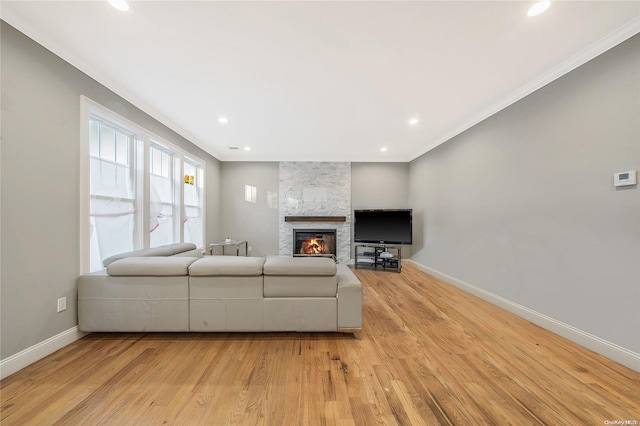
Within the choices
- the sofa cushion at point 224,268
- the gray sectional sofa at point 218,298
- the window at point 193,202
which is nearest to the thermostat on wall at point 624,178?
the gray sectional sofa at point 218,298

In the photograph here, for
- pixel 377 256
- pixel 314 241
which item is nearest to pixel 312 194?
pixel 314 241

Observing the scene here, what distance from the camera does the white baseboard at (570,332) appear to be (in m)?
1.78

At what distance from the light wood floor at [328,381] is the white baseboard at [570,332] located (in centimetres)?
7

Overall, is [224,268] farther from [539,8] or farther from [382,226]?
[382,226]

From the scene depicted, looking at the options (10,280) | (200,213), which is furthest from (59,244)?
(200,213)

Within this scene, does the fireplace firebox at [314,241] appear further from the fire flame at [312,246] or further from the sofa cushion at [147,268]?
the sofa cushion at [147,268]

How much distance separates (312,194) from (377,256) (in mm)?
2175

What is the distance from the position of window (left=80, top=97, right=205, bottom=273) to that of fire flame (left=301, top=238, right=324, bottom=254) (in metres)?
2.62

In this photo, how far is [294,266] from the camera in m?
2.16

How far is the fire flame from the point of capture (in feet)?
18.7

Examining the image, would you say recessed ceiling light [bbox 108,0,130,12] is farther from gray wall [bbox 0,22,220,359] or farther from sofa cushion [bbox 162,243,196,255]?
sofa cushion [bbox 162,243,196,255]

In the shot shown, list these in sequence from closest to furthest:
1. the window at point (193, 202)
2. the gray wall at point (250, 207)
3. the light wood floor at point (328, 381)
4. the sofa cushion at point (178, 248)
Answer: the light wood floor at point (328, 381), the sofa cushion at point (178, 248), the window at point (193, 202), the gray wall at point (250, 207)

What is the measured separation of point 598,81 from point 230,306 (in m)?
3.83

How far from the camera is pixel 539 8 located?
1602mm
